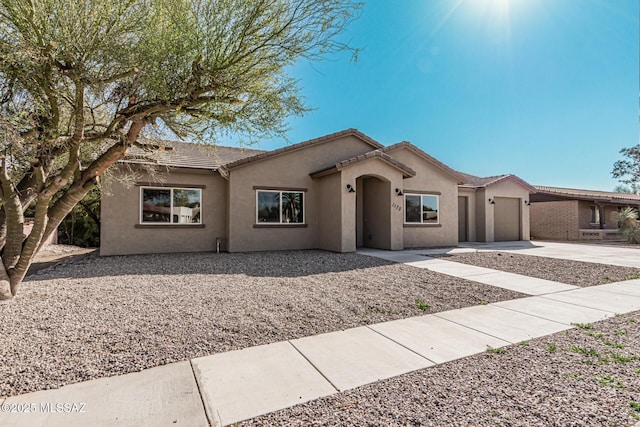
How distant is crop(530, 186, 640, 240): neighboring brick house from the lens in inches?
810

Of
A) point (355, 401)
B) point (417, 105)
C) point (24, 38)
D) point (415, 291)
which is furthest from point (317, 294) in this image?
point (417, 105)

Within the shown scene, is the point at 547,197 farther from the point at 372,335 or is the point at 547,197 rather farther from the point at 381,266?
the point at 372,335

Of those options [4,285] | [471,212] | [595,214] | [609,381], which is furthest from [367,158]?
[595,214]

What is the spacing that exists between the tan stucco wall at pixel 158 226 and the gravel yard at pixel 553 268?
935 centimetres

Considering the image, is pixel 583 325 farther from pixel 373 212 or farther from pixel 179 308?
pixel 373 212

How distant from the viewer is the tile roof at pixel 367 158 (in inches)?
473

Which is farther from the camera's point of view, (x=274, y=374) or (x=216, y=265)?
(x=216, y=265)

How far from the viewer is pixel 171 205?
40.3 ft

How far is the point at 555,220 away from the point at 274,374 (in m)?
25.3

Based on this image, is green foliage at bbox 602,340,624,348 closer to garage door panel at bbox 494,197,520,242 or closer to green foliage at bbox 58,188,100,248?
garage door panel at bbox 494,197,520,242

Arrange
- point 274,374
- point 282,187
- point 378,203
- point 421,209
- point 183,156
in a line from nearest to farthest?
point 274,374, point 282,187, point 183,156, point 378,203, point 421,209

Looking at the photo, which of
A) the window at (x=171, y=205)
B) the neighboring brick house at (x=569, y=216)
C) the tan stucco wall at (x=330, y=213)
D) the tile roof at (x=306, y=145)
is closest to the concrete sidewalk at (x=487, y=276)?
the tan stucco wall at (x=330, y=213)

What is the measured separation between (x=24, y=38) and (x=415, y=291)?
7.72m

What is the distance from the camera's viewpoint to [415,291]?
6.56m
